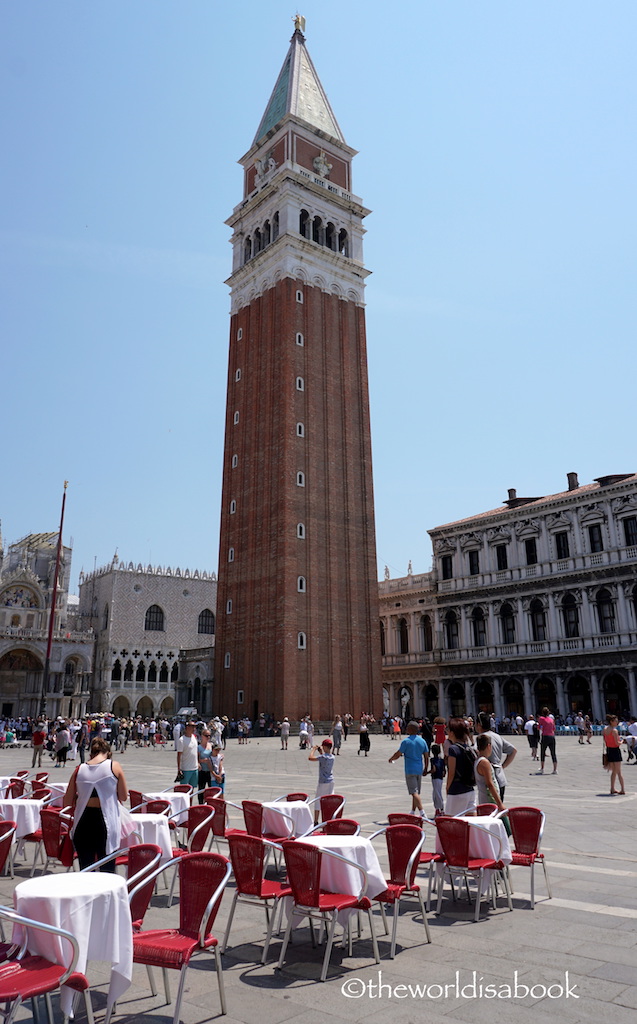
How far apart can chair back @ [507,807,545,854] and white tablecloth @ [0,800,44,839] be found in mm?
5870

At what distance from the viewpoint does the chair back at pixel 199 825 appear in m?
7.00

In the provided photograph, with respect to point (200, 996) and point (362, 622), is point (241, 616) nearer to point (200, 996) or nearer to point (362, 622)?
point (362, 622)

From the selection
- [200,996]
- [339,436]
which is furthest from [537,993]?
[339,436]

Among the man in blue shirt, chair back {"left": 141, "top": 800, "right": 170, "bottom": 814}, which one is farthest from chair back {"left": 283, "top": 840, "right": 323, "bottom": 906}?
the man in blue shirt

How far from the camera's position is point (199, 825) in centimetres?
712

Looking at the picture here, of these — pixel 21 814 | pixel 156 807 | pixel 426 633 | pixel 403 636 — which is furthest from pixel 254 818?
pixel 403 636

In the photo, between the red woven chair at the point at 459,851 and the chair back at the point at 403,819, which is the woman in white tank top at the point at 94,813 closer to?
the chair back at the point at 403,819

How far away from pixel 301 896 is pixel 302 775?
1492 centimetres

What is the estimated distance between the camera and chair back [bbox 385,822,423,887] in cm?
593

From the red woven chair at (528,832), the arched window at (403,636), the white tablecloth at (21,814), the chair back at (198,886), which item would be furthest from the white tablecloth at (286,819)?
the arched window at (403,636)

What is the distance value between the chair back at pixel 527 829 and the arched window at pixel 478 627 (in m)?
39.2

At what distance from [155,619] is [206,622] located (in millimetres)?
5001

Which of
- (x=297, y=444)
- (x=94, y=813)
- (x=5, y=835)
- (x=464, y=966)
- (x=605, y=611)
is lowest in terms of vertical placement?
(x=464, y=966)

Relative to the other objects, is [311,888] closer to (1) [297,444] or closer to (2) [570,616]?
(1) [297,444]
